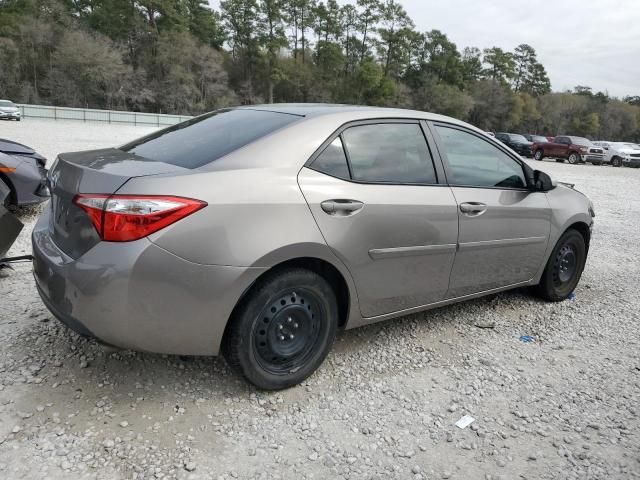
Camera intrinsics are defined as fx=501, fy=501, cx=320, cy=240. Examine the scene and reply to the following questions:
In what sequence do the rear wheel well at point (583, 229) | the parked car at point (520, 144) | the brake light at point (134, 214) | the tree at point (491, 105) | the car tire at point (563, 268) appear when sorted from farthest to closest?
the tree at point (491, 105)
the parked car at point (520, 144)
the rear wheel well at point (583, 229)
the car tire at point (563, 268)
the brake light at point (134, 214)

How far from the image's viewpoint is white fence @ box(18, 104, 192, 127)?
35438 mm

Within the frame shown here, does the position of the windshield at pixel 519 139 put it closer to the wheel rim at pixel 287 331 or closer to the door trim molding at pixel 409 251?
the door trim molding at pixel 409 251

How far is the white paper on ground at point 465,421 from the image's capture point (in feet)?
8.84

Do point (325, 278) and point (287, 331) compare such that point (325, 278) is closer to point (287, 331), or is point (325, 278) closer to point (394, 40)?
point (287, 331)

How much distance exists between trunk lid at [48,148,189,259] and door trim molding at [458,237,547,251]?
2.00 metres

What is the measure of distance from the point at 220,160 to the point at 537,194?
2734 mm

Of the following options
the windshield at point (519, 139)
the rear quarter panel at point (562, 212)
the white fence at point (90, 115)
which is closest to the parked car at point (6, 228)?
the rear quarter panel at point (562, 212)

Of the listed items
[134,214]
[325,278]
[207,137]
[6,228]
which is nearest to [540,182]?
[325,278]

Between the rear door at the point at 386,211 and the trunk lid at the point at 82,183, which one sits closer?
the trunk lid at the point at 82,183

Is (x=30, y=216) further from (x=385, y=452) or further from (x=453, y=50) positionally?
(x=453, y=50)

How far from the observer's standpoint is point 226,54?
75.2 metres

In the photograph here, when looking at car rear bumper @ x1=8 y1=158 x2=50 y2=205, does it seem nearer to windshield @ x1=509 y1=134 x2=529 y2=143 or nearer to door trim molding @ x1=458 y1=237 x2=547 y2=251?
door trim molding @ x1=458 y1=237 x2=547 y2=251

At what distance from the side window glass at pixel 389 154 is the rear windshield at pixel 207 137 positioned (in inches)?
16.9

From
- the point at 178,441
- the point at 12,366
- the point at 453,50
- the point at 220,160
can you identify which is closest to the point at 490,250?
the point at 220,160
